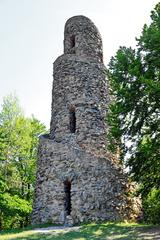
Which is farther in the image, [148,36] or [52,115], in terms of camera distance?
[52,115]

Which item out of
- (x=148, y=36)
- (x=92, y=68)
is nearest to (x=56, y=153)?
(x=92, y=68)

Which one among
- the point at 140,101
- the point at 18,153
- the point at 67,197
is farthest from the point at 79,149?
the point at 18,153

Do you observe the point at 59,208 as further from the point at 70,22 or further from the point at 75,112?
the point at 70,22

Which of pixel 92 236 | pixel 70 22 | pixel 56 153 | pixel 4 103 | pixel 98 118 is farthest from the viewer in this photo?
pixel 4 103

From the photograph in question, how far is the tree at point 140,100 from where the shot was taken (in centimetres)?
1232

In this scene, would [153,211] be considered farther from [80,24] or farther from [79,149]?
[80,24]

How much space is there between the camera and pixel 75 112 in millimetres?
18688

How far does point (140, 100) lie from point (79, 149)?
5112mm

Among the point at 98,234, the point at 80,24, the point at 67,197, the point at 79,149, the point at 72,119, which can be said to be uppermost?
the point at 80,24

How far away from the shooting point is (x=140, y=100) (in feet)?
42.4

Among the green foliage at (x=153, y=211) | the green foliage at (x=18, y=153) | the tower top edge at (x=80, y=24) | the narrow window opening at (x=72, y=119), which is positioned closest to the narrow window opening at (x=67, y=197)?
the narrow window opening at (x=72, y=119)

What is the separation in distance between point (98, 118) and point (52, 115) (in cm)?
261

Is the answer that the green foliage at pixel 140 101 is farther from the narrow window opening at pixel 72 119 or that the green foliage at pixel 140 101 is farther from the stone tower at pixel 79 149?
the narrow window opening at pixel 72 119

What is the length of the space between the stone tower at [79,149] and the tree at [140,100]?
2.53 meters
